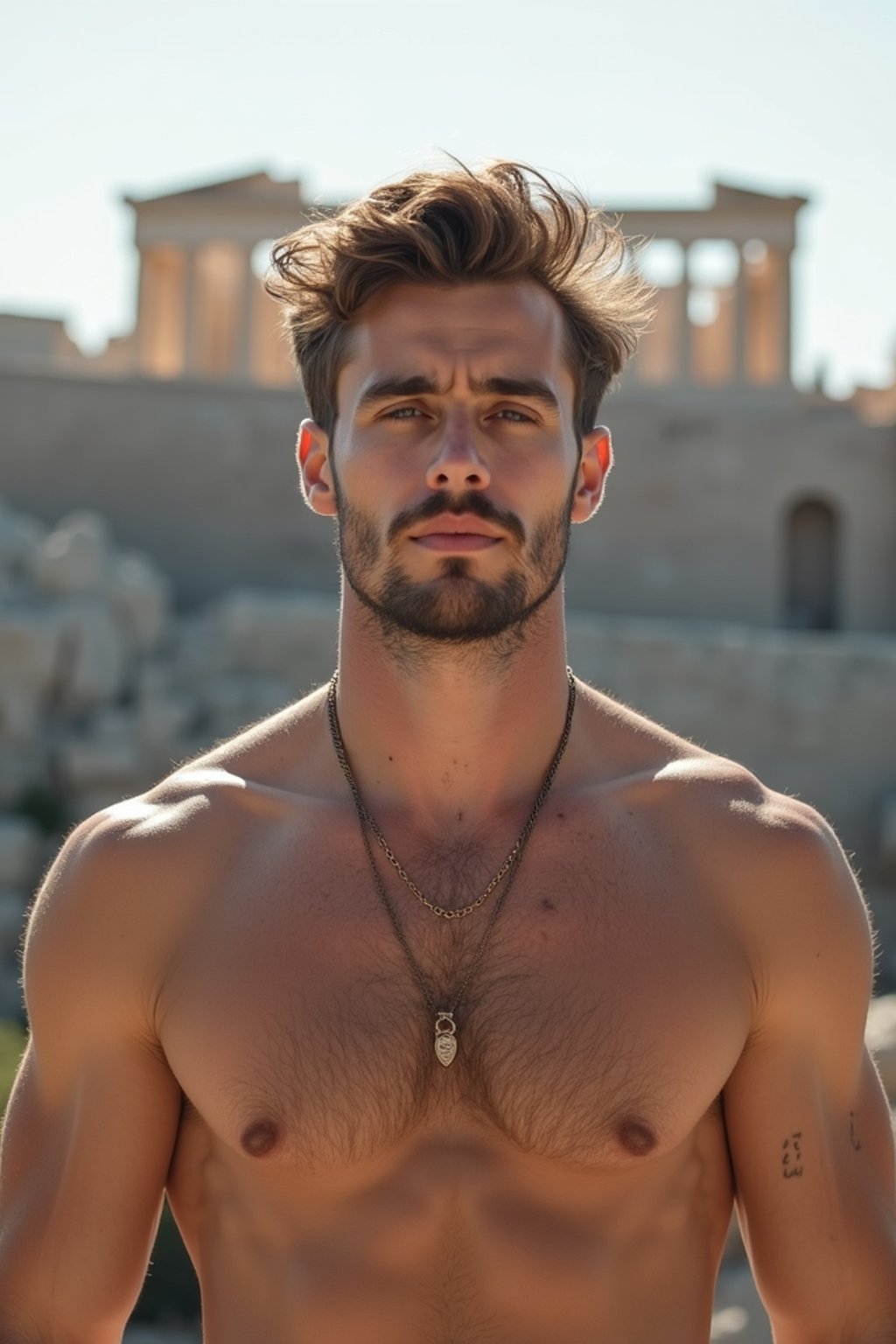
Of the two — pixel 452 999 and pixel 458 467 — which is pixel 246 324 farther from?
pixel 452 999

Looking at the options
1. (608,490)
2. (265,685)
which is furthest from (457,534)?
(608,490)

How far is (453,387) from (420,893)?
731 mm

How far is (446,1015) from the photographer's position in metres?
2.33

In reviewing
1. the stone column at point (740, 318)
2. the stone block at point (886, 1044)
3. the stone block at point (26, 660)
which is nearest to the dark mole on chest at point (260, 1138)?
the stone block at point (886, 1044)

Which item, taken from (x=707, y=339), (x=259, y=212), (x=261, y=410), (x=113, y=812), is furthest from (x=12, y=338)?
(x=113, y=812)

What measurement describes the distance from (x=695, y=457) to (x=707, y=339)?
8.59 meters

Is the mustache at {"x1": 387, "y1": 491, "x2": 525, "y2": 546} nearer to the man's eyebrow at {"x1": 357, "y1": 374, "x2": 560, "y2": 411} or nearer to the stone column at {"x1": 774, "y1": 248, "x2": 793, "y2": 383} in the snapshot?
the man's eyebrow at {"x1": 357, "y1": 374, "x2": 560, "y2": 411}

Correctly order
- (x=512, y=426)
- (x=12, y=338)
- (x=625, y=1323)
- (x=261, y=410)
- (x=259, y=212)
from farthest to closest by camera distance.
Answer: (x=12, y=338)
(x=259, y=212)
(x=261, y=410)
(x=512, y=426)
(x=625, y=1323)

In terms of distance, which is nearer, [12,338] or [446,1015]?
[446,1015]

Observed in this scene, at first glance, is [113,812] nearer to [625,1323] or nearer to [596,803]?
[596,803]

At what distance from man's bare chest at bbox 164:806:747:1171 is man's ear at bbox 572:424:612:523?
59 centimetres

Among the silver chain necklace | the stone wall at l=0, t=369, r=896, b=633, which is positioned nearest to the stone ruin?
the stone wall at l=0, t=369, r=896, b=633

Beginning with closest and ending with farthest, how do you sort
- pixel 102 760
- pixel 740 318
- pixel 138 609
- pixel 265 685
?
pixel 102 760
pixel 265 685
pixel 138 609
pixel 740 318

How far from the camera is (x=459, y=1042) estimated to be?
233cm
